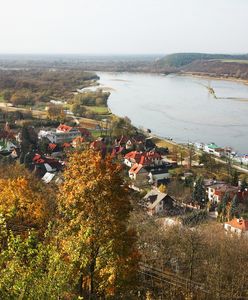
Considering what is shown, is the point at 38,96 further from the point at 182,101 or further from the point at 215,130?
the point at 215,130

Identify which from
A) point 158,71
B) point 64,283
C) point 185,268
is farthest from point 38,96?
point 158,71

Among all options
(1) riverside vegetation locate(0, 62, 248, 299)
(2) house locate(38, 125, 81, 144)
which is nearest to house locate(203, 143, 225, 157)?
(2) house locate(38, 125, 81, 144)

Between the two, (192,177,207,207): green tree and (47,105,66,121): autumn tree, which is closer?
(192,177,207,207): green tree

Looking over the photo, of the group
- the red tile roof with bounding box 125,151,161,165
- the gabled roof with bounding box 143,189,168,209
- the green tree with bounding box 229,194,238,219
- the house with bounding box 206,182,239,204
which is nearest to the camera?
the green tree with bounding box 229,194,238,219

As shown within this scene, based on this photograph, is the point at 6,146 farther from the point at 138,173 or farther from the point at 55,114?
the point at 55,114

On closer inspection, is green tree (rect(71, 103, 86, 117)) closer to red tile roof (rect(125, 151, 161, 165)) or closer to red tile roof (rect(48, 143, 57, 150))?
red tile roof (rect(48, 143, 57, 150))

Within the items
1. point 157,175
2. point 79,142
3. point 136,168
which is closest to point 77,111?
point 136,168
